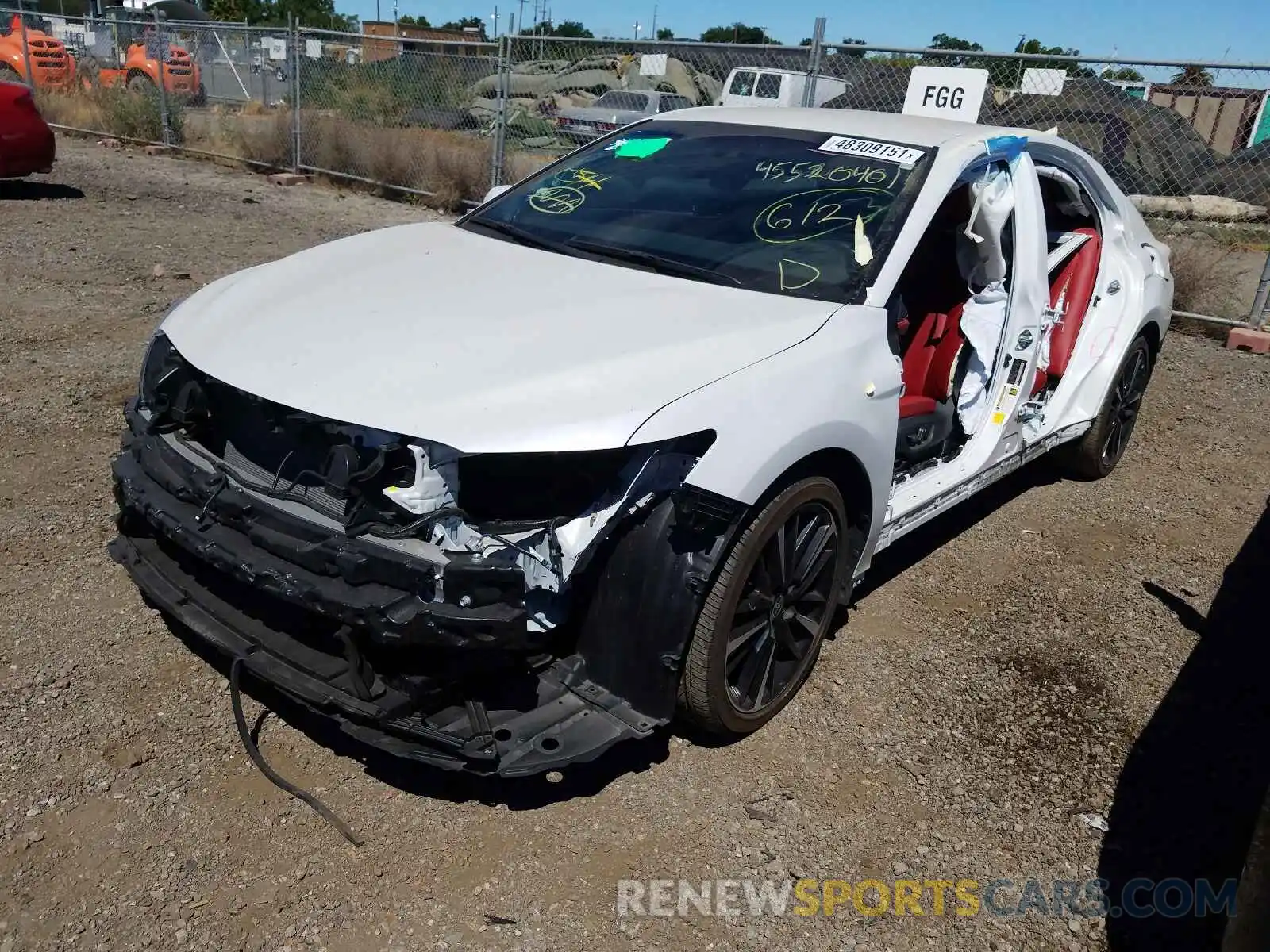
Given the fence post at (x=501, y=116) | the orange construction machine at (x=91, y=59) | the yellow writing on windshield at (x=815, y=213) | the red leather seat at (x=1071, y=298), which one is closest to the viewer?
the yellow writing on windshield at (x=815, y=213)

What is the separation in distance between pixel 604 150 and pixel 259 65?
1351 centimetres

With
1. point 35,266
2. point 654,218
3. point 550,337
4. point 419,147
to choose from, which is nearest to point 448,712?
point 550,337

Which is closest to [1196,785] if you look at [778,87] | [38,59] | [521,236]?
[521,236]

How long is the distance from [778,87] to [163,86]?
28.7 ft

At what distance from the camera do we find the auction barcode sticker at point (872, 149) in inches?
140

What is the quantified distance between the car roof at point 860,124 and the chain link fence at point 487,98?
180 inches

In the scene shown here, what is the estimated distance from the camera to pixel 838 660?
353 cm

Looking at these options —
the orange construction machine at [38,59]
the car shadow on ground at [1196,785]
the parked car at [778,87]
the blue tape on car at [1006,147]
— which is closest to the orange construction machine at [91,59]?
the orange construction machine at [38,59]

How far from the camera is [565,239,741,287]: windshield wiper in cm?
322

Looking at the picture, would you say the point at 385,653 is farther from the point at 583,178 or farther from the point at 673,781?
the point at 583,178

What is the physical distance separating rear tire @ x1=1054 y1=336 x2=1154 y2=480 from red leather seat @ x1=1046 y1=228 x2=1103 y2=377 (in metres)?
0.39

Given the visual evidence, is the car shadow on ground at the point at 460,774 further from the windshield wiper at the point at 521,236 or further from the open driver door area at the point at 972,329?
the windshield wiper at the point at 521,236

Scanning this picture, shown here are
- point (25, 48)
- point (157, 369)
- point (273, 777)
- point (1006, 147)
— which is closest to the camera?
point (273, 777)

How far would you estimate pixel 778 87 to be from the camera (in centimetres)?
1223
